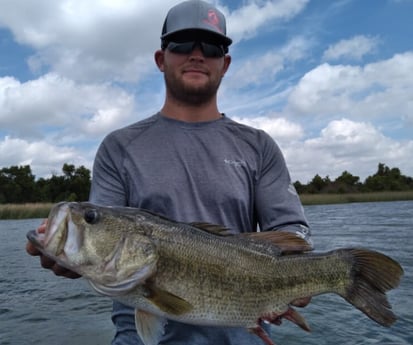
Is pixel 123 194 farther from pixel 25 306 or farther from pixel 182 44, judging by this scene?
pixel 25 306

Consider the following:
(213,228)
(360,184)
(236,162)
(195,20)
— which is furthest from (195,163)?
(360,184)

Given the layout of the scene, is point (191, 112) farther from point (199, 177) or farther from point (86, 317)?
point (86, 317)

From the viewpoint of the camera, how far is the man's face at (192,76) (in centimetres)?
357

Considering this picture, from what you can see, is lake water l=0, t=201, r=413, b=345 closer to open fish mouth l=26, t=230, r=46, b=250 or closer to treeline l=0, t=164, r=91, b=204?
open fish mouth l=26, t=230, r=46, b=250

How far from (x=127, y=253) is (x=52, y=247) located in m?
0.41

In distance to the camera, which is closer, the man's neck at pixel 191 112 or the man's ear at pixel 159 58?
the man's neck at pixel 191 112

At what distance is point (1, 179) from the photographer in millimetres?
72062

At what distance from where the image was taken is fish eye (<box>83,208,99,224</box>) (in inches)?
109

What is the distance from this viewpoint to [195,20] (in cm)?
359

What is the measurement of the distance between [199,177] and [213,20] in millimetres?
1243

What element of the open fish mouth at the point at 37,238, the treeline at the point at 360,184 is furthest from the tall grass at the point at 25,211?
the treeline at the point at 360,184

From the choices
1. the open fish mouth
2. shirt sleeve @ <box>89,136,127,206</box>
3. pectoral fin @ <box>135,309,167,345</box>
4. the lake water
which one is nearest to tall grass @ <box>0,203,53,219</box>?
the lake water

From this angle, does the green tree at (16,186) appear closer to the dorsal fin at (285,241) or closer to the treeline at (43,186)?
the treeline at (43,186)

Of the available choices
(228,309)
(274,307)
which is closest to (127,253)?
(228,309)
